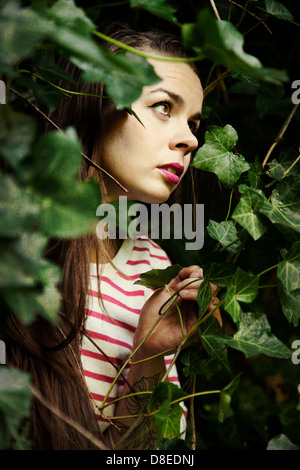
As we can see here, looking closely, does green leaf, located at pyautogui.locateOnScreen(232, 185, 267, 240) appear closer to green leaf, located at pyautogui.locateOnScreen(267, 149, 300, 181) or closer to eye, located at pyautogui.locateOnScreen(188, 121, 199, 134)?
green leaf, located at pyautogui.locateOnScreen(267, 149, 300, 181)

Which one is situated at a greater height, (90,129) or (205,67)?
(205,67)

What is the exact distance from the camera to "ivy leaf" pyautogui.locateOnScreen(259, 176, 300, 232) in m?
0.69

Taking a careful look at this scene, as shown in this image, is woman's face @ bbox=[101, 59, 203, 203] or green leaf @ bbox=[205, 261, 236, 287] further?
woman's face @ bbox=[101, 59, 203, 203]

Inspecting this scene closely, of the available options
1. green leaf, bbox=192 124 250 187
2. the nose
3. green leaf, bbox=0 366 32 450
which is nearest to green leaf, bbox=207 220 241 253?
green leaf, bbox=192 124 250 187

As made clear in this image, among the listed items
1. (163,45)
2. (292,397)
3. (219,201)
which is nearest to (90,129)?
(163,45)

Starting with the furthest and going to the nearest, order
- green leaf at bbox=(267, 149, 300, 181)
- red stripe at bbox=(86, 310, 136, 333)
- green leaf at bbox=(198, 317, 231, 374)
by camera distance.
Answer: red stripe at bbox=(86, 310, 136, 333), green leaf at bbox=(267, 149, 300, 181), green leaf at bbox=(198, 317, 231, 374)

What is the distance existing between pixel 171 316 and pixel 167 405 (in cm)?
25

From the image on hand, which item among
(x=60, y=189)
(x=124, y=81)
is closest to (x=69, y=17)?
(x=124, y=81)

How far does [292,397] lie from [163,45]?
3.27 feet

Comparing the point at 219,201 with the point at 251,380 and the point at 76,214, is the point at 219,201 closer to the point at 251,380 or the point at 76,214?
the point at 251,380

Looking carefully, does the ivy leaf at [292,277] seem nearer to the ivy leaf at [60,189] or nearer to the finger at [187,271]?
the finger at [187,271]

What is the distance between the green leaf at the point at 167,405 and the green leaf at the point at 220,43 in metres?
0.39

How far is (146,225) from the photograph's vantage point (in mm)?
1047

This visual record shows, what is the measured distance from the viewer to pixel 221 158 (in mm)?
755
